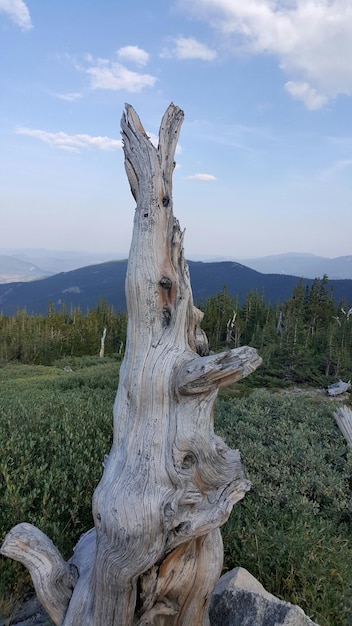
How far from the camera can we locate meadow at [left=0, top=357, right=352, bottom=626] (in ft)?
15.5

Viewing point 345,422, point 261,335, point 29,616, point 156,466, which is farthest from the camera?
point 261,335

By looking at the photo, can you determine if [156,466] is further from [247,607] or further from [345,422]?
[345,422]

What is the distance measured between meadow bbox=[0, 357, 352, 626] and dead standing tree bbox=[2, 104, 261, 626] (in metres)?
1.25

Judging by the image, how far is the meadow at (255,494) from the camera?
473 centimetres

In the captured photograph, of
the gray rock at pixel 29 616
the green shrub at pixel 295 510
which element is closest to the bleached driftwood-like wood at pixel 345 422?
the green shrub at pixel 295 510

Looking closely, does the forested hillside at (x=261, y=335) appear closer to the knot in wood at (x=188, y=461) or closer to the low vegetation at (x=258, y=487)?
the low vegetation at (x=258, y=487)

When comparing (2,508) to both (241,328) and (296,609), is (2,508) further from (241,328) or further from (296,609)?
(241,328)

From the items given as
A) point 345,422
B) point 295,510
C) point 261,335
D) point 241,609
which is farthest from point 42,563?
point 261,335

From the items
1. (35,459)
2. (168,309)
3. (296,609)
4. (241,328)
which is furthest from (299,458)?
(241,328)

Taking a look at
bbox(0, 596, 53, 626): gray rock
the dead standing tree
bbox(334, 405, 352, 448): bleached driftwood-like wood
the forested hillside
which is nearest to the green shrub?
bbox(334, 405, 352, 448): bleached driftwood-like wood

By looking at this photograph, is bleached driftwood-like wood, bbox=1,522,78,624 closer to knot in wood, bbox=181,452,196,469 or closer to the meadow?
the meadow

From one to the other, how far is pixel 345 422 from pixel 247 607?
653 centimetres

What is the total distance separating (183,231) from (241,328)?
39.9m

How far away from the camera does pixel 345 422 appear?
9.63 m
